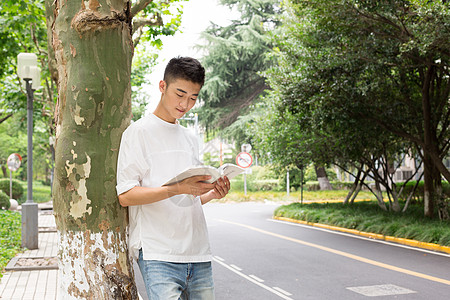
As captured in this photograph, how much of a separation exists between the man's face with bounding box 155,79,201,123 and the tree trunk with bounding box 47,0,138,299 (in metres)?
0.39

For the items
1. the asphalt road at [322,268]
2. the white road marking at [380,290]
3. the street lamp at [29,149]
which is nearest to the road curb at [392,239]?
the asphalt road at [322,268]

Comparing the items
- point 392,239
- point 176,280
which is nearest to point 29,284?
point 176,280

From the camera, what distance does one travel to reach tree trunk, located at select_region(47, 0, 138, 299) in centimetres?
295

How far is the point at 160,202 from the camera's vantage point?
2770mm

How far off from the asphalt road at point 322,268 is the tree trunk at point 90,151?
4.91 meters

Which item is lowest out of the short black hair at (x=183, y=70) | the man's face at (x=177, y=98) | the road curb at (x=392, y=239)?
the road curb at (x=392, y=239)

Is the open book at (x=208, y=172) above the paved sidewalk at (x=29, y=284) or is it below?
above

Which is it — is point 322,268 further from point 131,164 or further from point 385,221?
point 131,164

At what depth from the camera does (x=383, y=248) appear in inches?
485

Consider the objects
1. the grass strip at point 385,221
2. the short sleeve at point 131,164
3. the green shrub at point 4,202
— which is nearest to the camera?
the short sleeve at point 131,164

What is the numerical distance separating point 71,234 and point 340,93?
11222 millimetres

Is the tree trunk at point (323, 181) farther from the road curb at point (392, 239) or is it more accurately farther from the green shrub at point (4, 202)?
the green shrub at point (4, 202)

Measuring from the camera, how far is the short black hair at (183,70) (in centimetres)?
285

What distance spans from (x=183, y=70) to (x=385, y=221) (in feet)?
44.8
